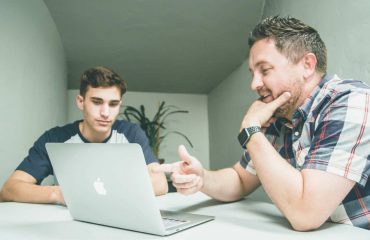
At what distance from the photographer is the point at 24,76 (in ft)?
7.27

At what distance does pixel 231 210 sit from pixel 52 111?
223 centimetres

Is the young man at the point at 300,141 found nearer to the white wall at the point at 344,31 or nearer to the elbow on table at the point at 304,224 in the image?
the elbow on table at the point at 304,224

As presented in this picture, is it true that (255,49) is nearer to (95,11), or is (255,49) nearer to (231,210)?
(231,210)

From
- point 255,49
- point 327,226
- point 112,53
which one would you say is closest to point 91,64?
point 112,53

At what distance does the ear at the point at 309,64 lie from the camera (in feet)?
4.14

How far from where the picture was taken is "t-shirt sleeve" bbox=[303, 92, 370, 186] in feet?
3.11

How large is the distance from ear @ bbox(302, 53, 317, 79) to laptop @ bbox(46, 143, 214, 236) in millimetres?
657

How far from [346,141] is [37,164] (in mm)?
1497

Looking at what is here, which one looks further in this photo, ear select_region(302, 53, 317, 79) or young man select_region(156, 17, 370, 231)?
ear select_region(302, 53, 317, 79)

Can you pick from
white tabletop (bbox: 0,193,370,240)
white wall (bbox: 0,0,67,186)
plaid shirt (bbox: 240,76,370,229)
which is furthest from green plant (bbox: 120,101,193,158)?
plaid shirt (bbox: 240,76,370,229)

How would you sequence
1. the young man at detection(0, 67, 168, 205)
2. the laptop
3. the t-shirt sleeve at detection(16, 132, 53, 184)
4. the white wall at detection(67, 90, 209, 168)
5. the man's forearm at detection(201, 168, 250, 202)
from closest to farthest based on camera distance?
the laptop, the man's forearm at detection(201, 168, 250, 202), the t-shirt sleeve at detection(16, 132, 53, 184), the young man at detection(0, 67, 168, 205), the white wall at detection(67, 90, 209, 168)

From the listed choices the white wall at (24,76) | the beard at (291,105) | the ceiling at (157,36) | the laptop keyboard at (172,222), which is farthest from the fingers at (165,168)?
the ceiling at (157,36)

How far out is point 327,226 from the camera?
3.31 ft

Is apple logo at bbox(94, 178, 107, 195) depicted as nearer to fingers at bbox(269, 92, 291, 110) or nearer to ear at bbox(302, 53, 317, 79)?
fingers at bbox(269, 92, 291, 110)
